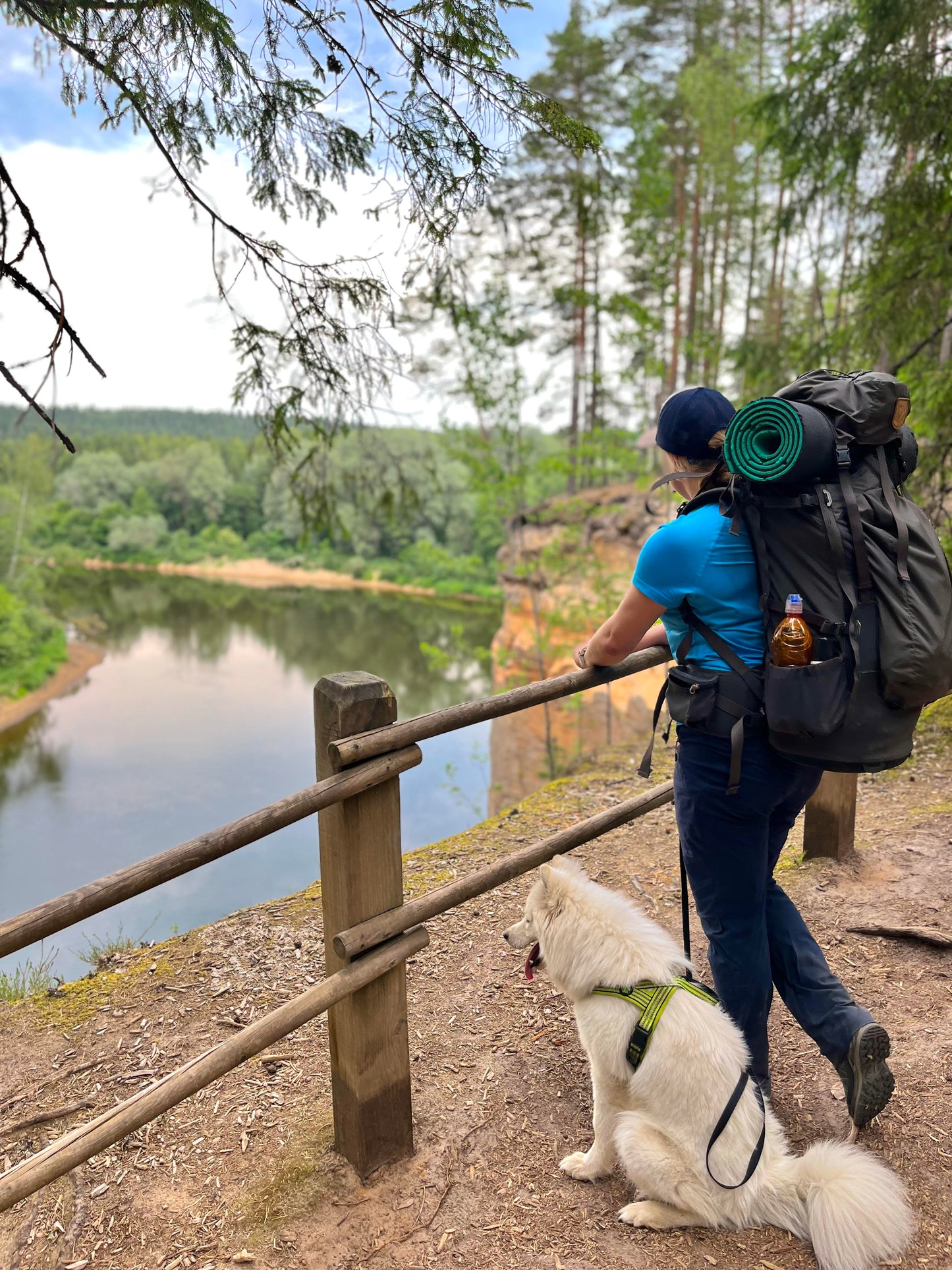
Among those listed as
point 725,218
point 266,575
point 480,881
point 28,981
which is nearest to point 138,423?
point 266,575

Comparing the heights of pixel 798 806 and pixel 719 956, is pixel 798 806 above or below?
above

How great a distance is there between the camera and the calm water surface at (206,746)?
18047mm

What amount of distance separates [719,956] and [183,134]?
11.4 ft

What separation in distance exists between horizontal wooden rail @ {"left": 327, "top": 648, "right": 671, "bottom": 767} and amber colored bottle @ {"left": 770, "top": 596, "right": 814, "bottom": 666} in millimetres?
670

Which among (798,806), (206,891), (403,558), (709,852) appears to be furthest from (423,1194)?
(403,558)

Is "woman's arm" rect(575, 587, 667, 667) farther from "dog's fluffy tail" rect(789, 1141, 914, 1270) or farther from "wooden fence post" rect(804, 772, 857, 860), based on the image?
"wooden fence post" rect(804, 772, 857, 860)

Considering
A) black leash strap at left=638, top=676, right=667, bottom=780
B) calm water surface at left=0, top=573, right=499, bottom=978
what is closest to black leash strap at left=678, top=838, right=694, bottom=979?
black leash strap at left=638, top=676, right=667, bottom=780

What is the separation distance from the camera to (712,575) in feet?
6.45

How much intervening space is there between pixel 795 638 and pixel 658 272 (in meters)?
18.8

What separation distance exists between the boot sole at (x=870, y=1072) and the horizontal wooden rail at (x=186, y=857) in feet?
4.69

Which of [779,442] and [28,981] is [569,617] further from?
[779,442]

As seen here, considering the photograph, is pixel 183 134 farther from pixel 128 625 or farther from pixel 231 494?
pixel 231 494

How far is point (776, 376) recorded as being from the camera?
9156 mm

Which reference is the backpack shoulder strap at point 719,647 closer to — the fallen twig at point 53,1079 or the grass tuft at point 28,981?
the fallen twig at point 53,1079
